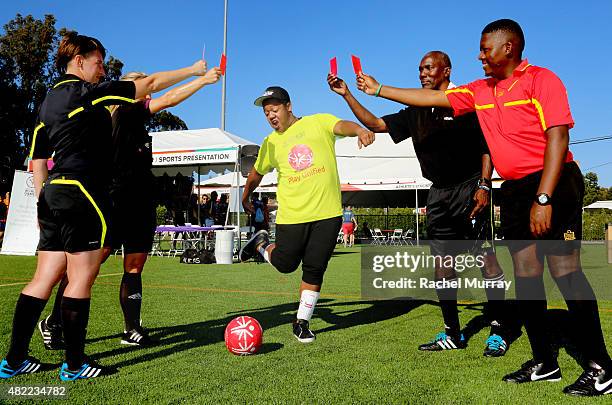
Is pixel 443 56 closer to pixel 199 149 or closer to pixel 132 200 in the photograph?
pixel 132 200

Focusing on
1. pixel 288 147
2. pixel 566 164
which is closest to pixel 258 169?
pixel 288 147

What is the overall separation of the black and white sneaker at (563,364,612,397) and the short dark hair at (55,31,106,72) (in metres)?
3.66

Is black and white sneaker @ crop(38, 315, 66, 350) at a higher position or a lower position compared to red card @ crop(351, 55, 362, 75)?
lower

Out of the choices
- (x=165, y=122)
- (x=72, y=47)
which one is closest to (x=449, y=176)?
(x=72, y=47)

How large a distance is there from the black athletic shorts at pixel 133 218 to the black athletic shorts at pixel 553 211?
114 inches

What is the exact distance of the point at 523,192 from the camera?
336 cm

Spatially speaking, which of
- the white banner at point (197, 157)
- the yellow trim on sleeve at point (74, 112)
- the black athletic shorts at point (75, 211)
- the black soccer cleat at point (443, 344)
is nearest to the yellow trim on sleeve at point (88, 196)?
the black athletic shorts at point (75, 211)

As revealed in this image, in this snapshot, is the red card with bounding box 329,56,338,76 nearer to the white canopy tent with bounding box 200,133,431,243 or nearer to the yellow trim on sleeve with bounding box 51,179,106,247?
the yellow trim on sleeve with bounding box 51,179,106,247

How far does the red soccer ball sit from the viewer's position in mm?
3986

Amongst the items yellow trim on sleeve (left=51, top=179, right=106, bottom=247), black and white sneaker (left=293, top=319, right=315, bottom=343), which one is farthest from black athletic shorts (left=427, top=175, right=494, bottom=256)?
yellow trim on sleeve (left=51, top=179, right=106, bottom=247)

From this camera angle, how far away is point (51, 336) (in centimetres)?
424

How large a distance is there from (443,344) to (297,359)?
3.99ft

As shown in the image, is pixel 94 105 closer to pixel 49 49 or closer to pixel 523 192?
pixel 523 192

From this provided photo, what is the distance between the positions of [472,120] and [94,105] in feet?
9.92
